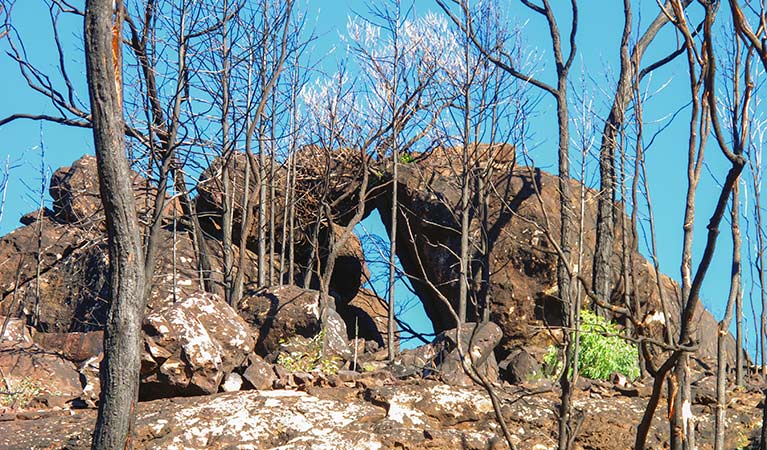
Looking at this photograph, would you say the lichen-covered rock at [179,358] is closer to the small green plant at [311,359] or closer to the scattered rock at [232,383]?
the scattered rock at [232,383]

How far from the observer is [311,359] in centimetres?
1375

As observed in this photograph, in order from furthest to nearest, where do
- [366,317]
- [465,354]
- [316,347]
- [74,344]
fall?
[366,317] < [74,344] < [316,347] < [465,354]

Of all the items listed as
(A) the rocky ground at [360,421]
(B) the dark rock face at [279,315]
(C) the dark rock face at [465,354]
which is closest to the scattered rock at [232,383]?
(A) the rocky ground at [360,421]

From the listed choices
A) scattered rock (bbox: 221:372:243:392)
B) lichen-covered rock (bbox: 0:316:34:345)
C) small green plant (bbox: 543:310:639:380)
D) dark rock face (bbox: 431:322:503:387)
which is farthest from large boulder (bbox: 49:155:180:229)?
small green plant (bbox: 543:310:639:380)

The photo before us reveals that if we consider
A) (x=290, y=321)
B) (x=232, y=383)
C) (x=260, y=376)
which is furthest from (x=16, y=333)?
(x=260, y=376)

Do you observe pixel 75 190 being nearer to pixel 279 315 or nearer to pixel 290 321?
pixel 279 315

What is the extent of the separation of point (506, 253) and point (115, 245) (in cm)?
1088

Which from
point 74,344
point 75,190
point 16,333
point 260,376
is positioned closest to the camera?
point 260,376

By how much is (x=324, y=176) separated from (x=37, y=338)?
262 inches

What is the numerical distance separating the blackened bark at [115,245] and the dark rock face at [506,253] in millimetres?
9112

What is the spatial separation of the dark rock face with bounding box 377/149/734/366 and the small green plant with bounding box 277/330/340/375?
137 inches

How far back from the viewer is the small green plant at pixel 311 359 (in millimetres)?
→ 13312

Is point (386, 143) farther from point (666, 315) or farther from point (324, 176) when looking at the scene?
point (666, 315)

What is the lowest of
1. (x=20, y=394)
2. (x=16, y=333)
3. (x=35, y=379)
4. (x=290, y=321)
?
(x=20, y=394)
